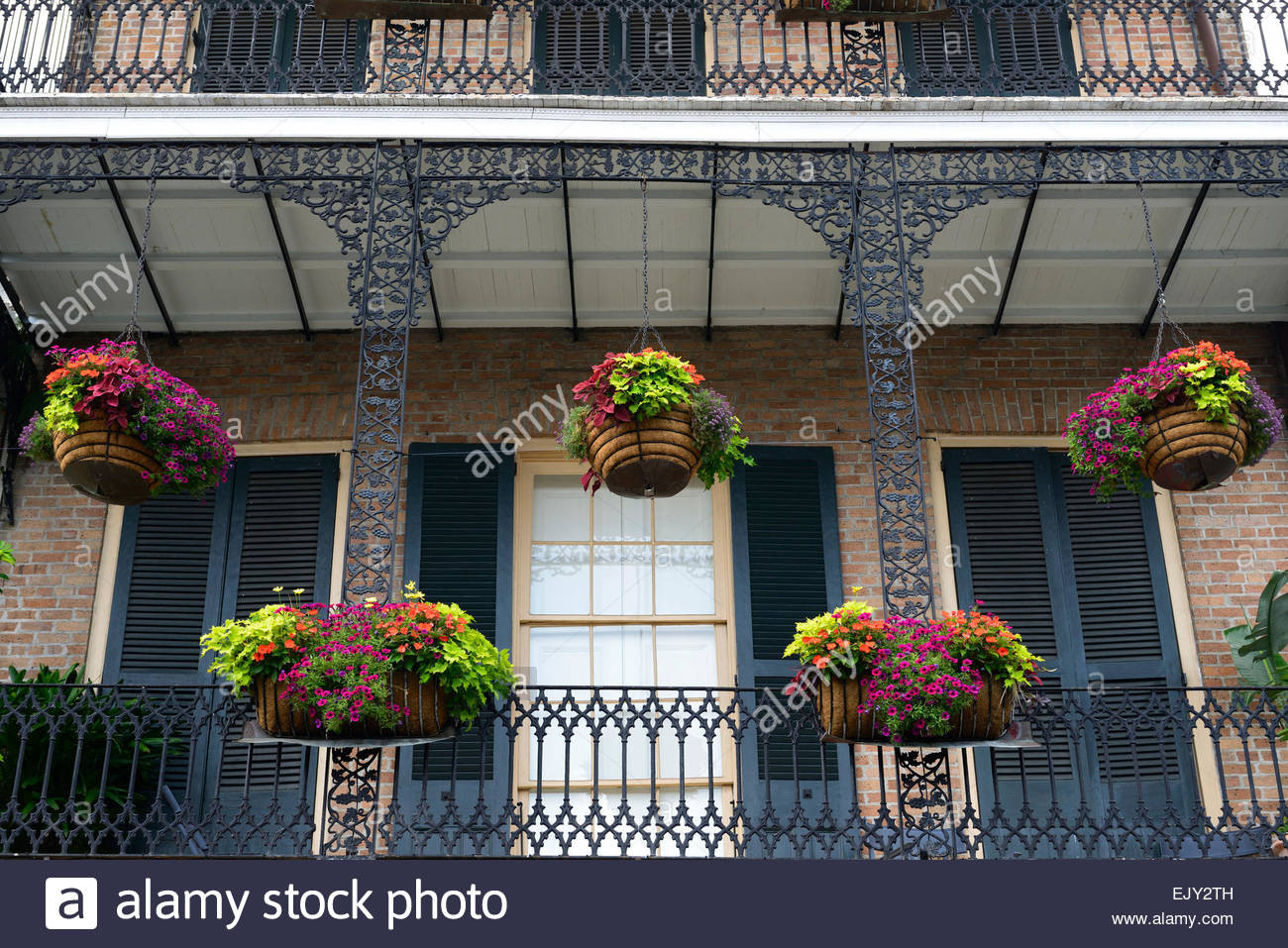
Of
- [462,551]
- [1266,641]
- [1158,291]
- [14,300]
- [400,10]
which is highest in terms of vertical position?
[400,10]

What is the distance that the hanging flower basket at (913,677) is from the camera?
556 cm

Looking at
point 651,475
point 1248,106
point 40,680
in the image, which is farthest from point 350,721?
point 1248,106

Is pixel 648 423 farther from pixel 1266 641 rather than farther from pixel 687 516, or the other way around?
pixel 1266 641


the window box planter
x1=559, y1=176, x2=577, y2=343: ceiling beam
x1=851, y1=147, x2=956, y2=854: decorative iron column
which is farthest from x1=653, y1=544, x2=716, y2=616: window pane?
the window box planter

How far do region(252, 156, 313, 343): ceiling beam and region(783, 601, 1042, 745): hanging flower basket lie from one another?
3711 mm

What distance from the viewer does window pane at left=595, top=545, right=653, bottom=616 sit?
7.67m

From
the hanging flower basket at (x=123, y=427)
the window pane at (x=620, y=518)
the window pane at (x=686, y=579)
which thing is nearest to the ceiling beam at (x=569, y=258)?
the window pane at (x=620, y=518)

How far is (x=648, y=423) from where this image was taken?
20.0ft

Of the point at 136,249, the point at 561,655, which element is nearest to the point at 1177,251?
the point at 561,655

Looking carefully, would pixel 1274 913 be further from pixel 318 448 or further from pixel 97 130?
pixel 97 130

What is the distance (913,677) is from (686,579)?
2341 mm

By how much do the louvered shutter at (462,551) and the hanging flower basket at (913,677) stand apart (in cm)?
Answer: 216

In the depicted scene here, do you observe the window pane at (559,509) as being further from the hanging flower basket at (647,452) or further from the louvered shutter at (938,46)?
the louvered shutter at (938,46)

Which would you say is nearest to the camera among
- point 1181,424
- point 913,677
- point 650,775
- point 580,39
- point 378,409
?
point 913,677
